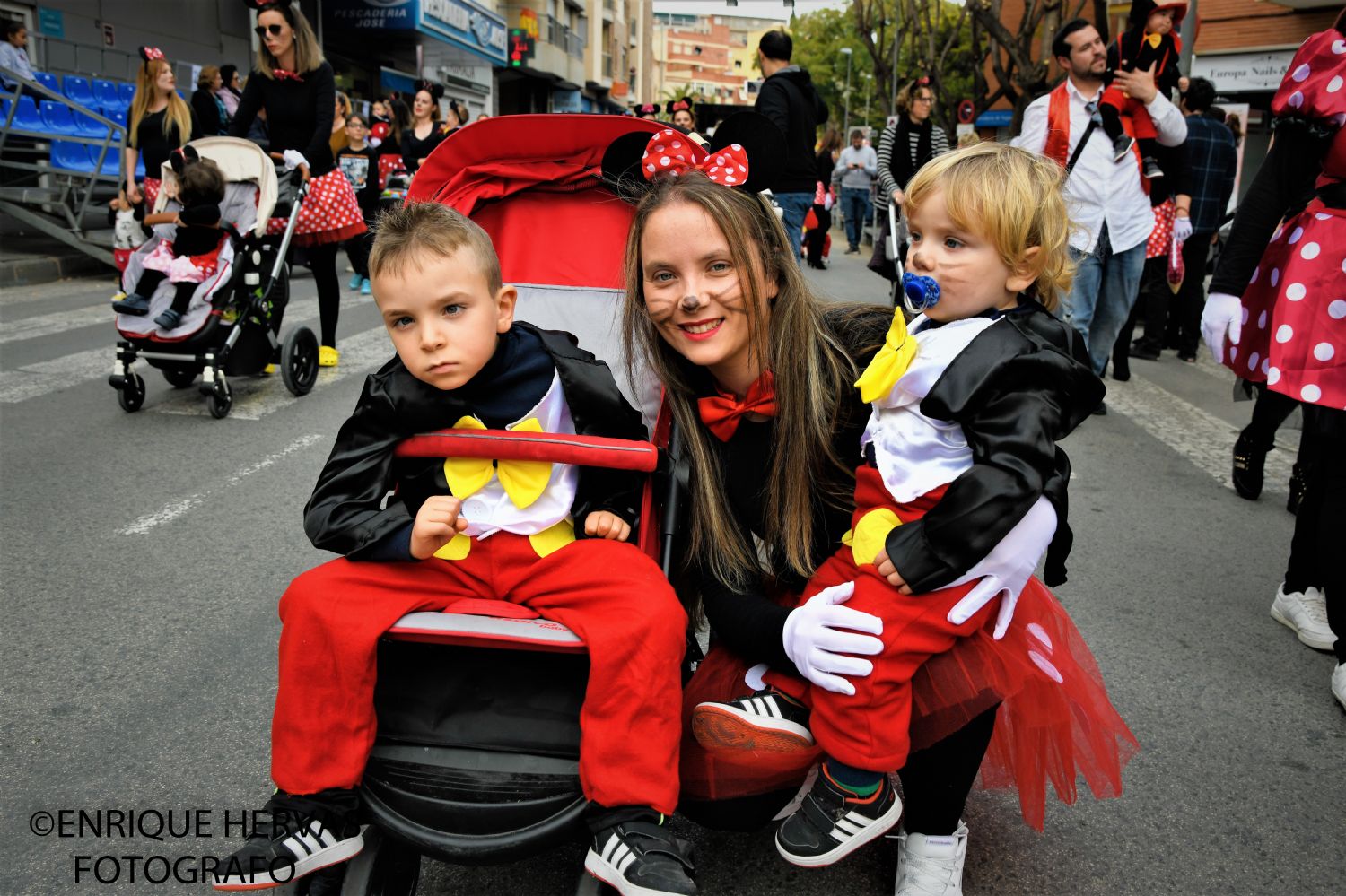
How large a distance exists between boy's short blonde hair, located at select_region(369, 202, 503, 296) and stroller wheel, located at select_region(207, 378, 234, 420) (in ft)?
12.7

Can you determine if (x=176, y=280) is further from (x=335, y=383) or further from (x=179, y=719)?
(x=179, y=719)

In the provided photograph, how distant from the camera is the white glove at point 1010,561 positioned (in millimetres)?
1919

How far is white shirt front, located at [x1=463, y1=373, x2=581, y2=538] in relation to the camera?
7.04 feet

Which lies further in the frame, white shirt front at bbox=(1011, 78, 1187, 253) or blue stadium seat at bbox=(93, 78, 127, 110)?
blue stadium seat at bbox=(93, 78, 127, 110)

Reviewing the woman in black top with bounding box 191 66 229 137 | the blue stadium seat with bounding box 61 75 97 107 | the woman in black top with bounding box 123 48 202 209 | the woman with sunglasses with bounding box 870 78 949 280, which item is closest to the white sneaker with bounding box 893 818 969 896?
the woman with sunglasses with bounding box 870 78 949 280

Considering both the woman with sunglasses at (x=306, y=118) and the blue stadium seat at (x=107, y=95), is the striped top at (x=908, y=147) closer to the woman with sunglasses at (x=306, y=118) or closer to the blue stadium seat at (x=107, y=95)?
the woman with sunglasses at (x=306, y=118)

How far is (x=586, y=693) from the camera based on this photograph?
6.17 feet

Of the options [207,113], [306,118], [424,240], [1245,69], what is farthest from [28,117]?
[1245,69]

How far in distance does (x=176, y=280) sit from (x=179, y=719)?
11.6 ft

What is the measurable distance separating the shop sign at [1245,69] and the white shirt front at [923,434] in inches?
929

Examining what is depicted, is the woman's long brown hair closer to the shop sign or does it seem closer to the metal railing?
the metal railing

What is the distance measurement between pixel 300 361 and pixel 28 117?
800 cm

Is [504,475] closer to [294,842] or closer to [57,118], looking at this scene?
[294,842]

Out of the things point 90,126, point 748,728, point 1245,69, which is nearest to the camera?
point 748,728
